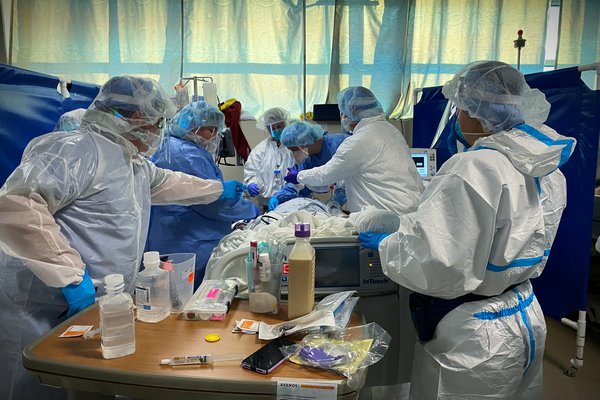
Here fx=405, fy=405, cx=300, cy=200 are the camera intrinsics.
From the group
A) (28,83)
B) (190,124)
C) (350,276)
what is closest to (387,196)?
(350,276)

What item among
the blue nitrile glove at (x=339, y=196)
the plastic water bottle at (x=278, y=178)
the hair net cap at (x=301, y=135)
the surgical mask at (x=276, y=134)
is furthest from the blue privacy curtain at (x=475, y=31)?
the blue nitrile glove at (x=339, y=196)

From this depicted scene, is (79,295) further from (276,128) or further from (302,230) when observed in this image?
(276,128)

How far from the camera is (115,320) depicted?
916 millimetres

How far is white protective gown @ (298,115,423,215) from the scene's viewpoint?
2.29 m

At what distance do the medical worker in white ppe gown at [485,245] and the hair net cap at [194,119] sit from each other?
52.1 inches

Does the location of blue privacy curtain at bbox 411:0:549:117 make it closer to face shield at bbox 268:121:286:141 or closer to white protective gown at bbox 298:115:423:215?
face shield at bbox 268:121:286:141

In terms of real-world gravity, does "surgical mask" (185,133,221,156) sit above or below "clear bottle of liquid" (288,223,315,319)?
above

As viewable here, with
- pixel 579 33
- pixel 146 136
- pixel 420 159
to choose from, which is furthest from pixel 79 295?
pixel 579 33

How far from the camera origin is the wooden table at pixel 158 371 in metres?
0.83

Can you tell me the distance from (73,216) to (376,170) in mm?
1561

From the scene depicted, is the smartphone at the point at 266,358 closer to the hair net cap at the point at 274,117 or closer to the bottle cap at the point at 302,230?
the bottle cap at the point at 302,230

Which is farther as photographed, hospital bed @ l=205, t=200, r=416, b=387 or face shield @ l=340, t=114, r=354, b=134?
face shield @ l=340, t=114, r=354, b=134

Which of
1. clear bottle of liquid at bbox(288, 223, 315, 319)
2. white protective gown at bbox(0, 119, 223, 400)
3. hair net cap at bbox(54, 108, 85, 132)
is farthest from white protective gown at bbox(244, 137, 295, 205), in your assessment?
clear bottle of liquid at bbox(288, 223, 315, 319)

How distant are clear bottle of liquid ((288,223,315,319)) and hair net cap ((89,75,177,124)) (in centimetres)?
75
